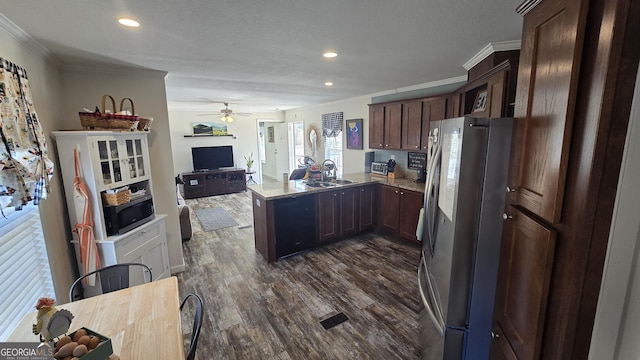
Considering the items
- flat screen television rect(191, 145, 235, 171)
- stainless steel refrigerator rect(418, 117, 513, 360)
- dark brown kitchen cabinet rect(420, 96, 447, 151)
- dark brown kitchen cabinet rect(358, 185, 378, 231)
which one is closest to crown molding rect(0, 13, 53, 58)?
stainless steel refrigerator rect(418, 117, 513, 360)

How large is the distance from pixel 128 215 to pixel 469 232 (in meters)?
2.78

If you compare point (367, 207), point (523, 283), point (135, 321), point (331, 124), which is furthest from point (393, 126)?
point (135, 321)

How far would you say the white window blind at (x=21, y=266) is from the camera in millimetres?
1493

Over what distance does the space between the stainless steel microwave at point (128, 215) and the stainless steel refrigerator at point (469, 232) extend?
262 centimetres

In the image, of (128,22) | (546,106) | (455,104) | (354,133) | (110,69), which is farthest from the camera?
(354,133)

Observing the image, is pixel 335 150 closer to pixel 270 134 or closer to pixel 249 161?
pixel 249 161

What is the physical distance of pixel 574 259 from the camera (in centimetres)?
81

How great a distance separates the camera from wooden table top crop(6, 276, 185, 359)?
47.8 inches

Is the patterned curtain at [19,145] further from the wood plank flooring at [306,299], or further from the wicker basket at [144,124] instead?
the wood plank flooring at [306,299]

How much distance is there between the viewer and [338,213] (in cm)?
402

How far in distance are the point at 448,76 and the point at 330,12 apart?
2534 mm

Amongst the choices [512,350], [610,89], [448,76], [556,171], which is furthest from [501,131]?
[448,76]

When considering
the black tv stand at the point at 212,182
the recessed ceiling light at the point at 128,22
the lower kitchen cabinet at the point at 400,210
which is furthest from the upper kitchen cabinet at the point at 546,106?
the black tv stand at the point at 212,182

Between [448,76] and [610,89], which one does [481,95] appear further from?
[610,89]
